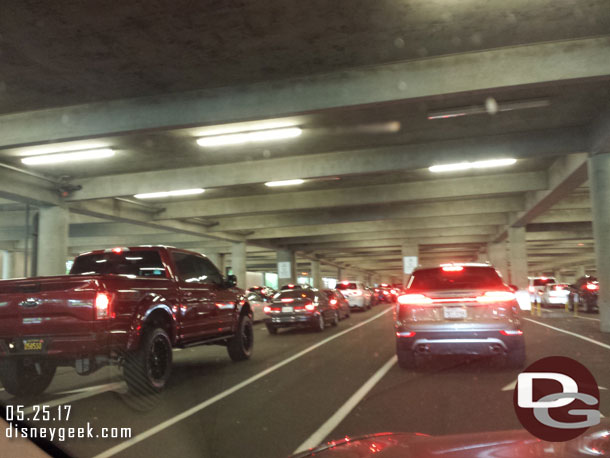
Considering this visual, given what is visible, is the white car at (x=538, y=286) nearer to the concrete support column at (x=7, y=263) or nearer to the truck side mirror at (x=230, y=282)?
the truck side mirror at (x=230, y=282)

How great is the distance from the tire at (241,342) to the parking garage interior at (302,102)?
456 centimetres

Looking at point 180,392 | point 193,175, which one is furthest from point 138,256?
point 193,175

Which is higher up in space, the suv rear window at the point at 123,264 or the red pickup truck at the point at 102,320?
the suv rear window at the point at 123,264

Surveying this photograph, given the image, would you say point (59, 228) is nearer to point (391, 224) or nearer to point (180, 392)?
point (180, 392)

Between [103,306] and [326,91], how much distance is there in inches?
273

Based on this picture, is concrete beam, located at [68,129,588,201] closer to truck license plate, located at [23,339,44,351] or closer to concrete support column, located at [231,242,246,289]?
truck license plate, located at [23,339,44,351]

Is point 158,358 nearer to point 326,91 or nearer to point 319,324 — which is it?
point 326,91

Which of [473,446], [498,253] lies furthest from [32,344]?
[498,253]

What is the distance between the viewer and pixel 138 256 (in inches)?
359

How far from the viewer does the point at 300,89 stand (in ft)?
38.7

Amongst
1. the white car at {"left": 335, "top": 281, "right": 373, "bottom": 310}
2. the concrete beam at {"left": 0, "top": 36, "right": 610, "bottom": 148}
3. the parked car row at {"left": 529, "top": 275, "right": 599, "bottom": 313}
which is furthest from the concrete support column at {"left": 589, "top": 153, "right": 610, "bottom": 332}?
the white car at {"left": 335, "top": 281, "right": 373, "bottom": 310}

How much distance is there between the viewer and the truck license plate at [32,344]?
6.86 meters

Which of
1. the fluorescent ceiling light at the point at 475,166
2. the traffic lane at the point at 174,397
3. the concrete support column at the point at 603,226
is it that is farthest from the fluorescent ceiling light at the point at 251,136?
the concrete support column at the point at 603,226

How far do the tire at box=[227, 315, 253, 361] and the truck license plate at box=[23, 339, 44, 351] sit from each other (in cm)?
477
